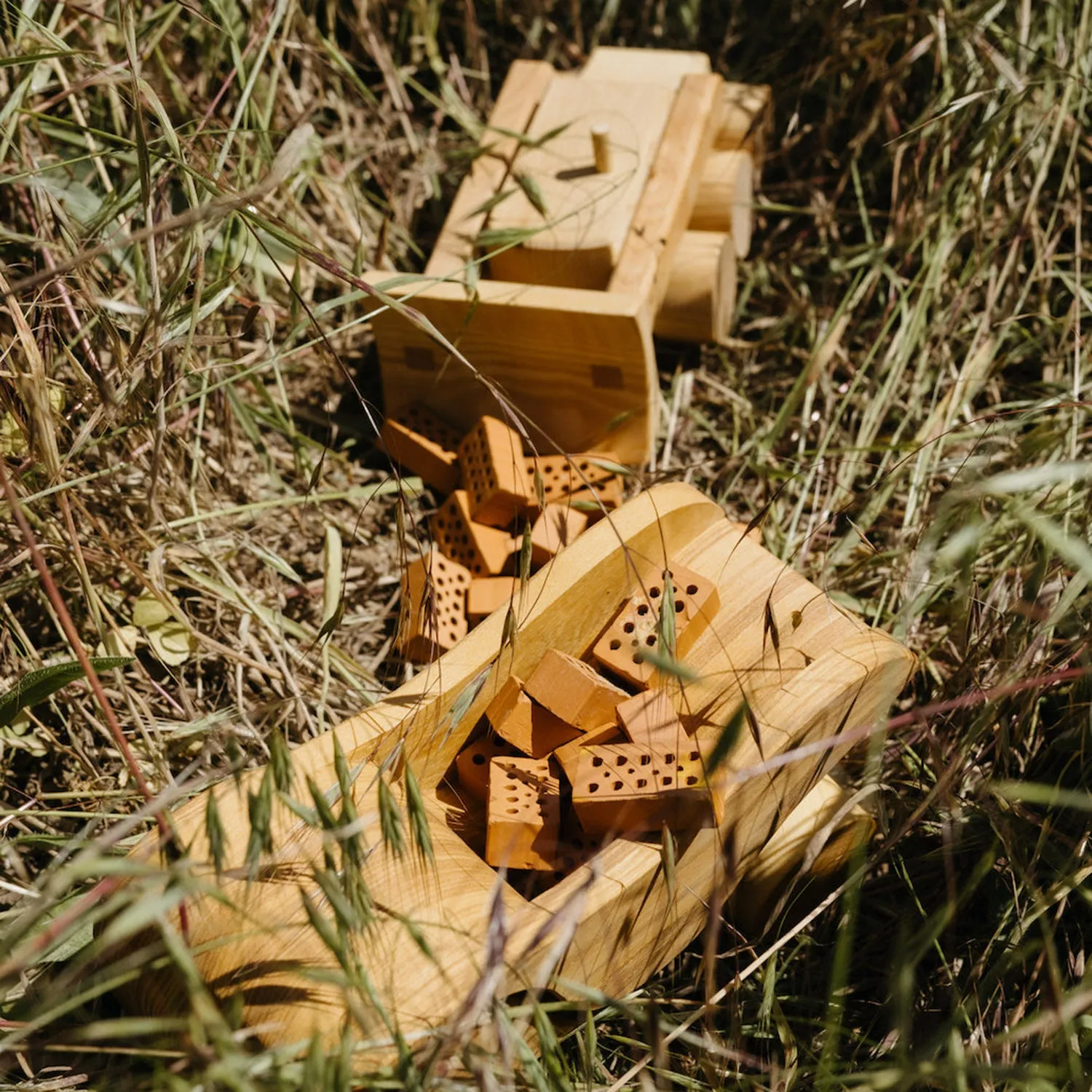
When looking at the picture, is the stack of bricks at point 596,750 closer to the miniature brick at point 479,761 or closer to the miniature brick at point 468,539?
the miniature brick at point 479,761

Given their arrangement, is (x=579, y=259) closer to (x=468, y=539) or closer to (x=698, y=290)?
(x=698, y=290)

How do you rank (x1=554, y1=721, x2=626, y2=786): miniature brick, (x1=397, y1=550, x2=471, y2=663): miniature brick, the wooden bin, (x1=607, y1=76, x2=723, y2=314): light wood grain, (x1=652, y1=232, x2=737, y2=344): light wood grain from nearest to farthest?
1. the wooden bin
2. (x1=554, y1=721, x2=626, y2=786): miniature brick
3. (x1=397, y1=550, x2=471, y2=663): miniature brick
4. (x1=607, y1=76, x2=723, y2=314): light wood grain
5. (x1=652, y1=232, x2=737, y2=344): light wood grain

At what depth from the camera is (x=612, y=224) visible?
2.00 m

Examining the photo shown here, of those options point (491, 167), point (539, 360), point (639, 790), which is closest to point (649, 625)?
point (639, 790)

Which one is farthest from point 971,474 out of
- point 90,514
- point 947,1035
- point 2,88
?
point 2,88

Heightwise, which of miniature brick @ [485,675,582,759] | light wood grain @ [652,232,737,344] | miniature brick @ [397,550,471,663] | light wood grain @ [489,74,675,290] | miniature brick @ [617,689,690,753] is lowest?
miniature brick @ [397,550,471,663]

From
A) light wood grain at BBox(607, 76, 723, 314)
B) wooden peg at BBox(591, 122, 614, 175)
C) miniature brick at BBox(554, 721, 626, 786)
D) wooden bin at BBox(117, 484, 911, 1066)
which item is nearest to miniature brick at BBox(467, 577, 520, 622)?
wooden bin at BBox(117, 484, 911, 1066)

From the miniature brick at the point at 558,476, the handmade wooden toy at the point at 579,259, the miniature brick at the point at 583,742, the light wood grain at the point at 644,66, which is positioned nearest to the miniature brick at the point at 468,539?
the miniature brick at the point at 558,476

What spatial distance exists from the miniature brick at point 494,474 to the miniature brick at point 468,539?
0.02 meters

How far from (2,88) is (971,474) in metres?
1.61

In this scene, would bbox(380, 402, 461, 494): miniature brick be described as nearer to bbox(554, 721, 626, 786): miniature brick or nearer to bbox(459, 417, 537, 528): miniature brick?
bbox(459, 417, 537, 528): miniature brick

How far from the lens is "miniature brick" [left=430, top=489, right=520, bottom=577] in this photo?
6.12ft

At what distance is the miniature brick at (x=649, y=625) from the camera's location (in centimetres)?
146

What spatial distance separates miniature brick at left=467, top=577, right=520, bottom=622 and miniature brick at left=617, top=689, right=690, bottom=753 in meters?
0.43
